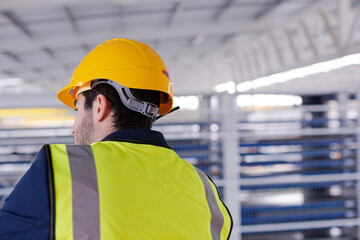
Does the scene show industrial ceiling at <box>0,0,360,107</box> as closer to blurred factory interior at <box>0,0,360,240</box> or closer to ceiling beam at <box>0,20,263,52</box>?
ceiling beam at <box>0,20,263,52</box>

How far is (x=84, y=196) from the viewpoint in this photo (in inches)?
Answer: 40.8

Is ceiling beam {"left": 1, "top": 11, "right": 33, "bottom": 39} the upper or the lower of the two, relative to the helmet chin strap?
upper

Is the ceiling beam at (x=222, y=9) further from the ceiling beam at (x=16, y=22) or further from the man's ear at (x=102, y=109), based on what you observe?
the man's ear at (x=102, y=109)

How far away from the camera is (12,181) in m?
4.21

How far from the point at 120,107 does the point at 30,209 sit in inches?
19.7

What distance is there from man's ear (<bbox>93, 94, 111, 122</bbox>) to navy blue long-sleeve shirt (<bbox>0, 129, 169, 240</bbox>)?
1.14 ft

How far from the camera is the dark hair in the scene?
1354 millimetres

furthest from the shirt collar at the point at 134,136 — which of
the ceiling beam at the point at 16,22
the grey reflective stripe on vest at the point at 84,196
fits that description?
the ceiling beam at the point at 16,22

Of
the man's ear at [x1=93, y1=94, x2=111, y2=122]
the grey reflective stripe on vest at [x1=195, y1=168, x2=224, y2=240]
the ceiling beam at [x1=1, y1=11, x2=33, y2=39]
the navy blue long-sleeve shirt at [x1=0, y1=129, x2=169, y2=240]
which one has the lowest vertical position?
the grey reflective stripe on vest at [x1=195, y1=168, x2=224, y2=240]

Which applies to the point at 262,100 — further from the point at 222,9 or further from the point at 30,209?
the point at 222,9

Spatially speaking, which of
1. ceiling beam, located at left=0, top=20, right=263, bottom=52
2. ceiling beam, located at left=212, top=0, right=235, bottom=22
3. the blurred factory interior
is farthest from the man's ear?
ceiling beam, located at left=0, top=20, right=263, bottom=52

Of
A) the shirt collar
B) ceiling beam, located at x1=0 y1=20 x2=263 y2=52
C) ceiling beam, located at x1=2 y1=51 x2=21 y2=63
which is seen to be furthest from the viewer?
ceiling beam, located at x1=2 y1=51 x2=21 y2=63

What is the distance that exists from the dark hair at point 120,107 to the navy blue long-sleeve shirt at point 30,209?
0.37 metres

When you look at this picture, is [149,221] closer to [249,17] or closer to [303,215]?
[303,215]
